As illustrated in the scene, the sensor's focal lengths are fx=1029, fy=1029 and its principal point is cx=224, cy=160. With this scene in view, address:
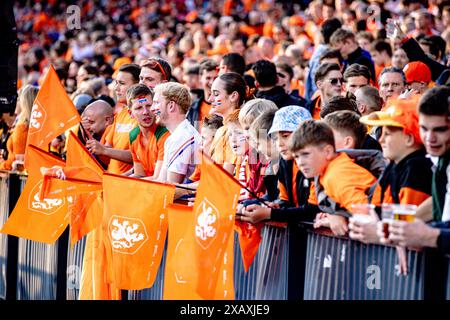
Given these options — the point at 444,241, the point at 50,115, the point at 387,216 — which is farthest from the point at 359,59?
the point at 444,241

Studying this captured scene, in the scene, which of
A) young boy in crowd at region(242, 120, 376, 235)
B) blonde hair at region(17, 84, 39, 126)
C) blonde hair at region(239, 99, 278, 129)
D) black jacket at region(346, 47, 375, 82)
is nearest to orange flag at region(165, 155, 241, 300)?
young boy in crowd at region(242, 120, 376, 235)

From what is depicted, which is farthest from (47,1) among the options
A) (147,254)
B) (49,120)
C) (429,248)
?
(429,248)

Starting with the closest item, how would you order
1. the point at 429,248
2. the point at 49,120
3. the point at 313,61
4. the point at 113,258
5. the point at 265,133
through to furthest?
the point at 429,248 → the point at 265,133 → the point at 113,258 → the point at 49,120 → the point at 313,61

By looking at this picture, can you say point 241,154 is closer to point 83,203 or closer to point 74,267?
point 83,203

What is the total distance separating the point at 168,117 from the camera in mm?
8234

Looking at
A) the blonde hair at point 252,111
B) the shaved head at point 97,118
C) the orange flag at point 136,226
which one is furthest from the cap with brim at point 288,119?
the shaved head at point 97,118

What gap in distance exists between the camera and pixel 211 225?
636cm

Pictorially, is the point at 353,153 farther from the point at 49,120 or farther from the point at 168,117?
the point at 49,120

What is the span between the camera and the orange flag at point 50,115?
9242mm

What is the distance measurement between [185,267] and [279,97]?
3.89 meters

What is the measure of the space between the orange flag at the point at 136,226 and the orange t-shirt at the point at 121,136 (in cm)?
118

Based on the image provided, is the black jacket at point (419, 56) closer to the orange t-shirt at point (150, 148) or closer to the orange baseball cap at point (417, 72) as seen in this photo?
the orange baseball cap at point (417, 72)

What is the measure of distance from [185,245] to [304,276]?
806 millimetres

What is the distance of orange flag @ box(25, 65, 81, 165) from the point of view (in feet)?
30.3
